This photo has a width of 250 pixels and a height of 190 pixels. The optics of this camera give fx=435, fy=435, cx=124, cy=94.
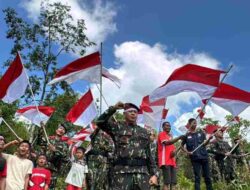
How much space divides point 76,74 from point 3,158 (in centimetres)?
295

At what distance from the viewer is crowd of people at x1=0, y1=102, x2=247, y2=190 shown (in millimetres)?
5746

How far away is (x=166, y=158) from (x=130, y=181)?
480 centimetres

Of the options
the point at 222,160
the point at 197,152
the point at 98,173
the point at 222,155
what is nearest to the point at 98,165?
the point at 98,173

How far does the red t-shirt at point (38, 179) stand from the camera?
27.7 feet

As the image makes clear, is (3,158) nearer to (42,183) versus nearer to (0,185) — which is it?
(0,185)

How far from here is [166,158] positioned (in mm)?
10328

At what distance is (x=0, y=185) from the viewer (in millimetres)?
7562

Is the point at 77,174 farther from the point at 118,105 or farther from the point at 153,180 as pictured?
the point at 118,105

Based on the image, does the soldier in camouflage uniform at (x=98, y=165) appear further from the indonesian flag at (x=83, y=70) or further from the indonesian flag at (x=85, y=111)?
the indonesian flag at (x=83, y=70)

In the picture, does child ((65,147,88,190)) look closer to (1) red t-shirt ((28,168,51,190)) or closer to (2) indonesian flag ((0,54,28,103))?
(1) red t-shirt ((28,168,51,190))

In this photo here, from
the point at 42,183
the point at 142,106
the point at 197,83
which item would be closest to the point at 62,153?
the point at 42,183

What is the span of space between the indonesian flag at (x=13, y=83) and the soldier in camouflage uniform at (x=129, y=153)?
5497 mm

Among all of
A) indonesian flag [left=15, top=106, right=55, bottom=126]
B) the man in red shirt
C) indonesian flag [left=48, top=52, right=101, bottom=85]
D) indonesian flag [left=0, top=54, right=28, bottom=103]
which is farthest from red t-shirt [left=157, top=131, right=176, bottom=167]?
indonesian flag [left=0, top=54, right=28, bottom=103]

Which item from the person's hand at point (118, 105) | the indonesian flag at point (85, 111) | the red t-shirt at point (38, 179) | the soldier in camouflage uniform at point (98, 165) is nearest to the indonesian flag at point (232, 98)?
Result: the soldier in camouflage uniform at point (98, 165)
